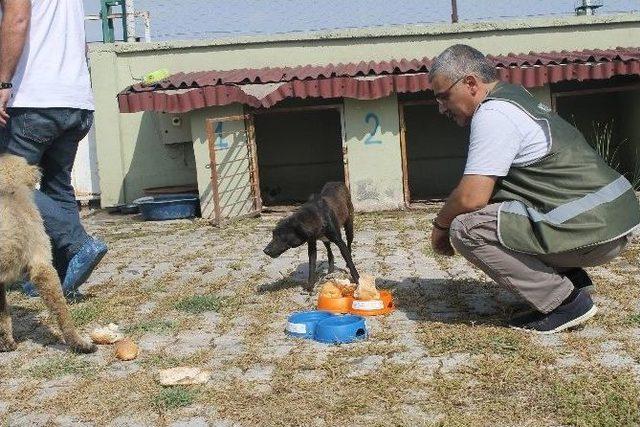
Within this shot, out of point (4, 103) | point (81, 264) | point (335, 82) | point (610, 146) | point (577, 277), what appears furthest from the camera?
point (610, 146)

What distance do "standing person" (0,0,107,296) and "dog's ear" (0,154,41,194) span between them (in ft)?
1.50

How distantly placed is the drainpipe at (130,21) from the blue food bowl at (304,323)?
13000mm

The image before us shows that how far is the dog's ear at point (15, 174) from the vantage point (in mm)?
4840

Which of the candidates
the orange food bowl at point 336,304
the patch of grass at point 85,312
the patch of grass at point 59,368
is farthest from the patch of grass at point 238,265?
the patch of grass at point 59,368

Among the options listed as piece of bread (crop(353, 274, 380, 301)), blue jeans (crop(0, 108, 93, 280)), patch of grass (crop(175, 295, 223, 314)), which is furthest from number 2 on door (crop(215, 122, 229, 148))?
piece of bread (crop(353, 274, 380, 301))

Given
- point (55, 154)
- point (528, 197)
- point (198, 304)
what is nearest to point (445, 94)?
point (528, 197)

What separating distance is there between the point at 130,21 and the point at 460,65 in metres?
13.6

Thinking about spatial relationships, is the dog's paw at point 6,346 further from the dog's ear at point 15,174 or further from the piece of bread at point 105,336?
the dog's ear at point 15,174

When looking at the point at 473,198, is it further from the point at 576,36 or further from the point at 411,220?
the point at 576,36

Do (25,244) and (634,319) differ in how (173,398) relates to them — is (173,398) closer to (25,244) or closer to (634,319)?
(25,244)

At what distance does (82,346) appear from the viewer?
5012 millimetres

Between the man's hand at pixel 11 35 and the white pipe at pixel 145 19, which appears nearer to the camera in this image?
the man's hand at pixel 11 35

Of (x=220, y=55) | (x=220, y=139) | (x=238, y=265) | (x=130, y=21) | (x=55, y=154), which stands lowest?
(x=238, y=265)

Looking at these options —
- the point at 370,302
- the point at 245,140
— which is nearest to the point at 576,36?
the point at 245,140
